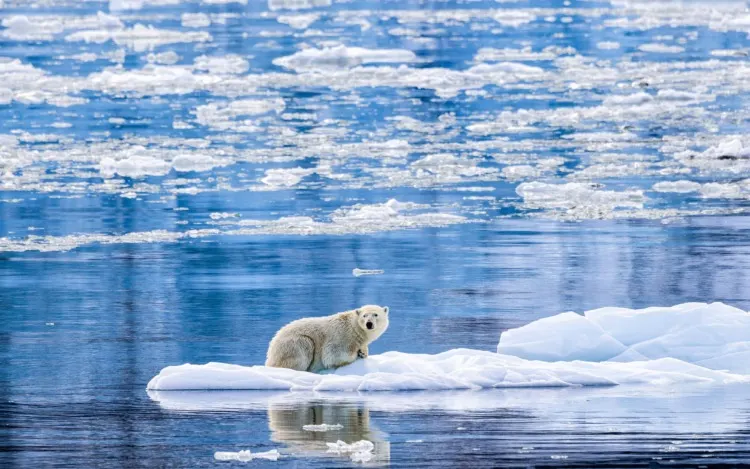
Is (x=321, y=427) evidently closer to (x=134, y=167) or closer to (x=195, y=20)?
(x=134, y=167)

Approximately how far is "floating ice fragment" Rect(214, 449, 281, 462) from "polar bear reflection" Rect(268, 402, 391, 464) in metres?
0.09

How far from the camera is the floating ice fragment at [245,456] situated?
22.7 feet

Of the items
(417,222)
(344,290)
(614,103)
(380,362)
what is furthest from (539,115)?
(380,362)

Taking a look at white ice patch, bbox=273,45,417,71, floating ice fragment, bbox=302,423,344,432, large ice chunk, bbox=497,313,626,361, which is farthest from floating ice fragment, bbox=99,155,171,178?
white ice patch, bbox=273,45,417,71

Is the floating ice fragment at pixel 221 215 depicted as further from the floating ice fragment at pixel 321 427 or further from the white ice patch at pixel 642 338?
the floating ice fragment at pixel 321 427

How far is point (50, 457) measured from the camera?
7031 millimetres

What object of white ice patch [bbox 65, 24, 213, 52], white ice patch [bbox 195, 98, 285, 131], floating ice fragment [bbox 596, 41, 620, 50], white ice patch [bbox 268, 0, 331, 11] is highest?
white ice patch [bbox 268, 0, 331, 11]

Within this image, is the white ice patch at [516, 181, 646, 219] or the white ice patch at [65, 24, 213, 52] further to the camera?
the white ice patch at [65, 24, 213, 52]

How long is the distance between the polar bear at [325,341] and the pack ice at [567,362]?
0.31 feet

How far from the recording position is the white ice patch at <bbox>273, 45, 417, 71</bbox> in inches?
1252

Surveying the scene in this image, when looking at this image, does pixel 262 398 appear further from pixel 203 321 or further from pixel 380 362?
pixel 203 321

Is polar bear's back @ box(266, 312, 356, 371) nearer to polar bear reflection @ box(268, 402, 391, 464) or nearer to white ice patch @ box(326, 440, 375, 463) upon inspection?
polar bear reflection @ box(268, 402, 391, 464)

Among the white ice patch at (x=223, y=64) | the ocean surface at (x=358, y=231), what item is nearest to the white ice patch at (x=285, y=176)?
the ocean surface at (x=358, y=231)

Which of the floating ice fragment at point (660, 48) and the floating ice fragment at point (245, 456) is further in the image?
the floating ice fragment at point (660, 48)
